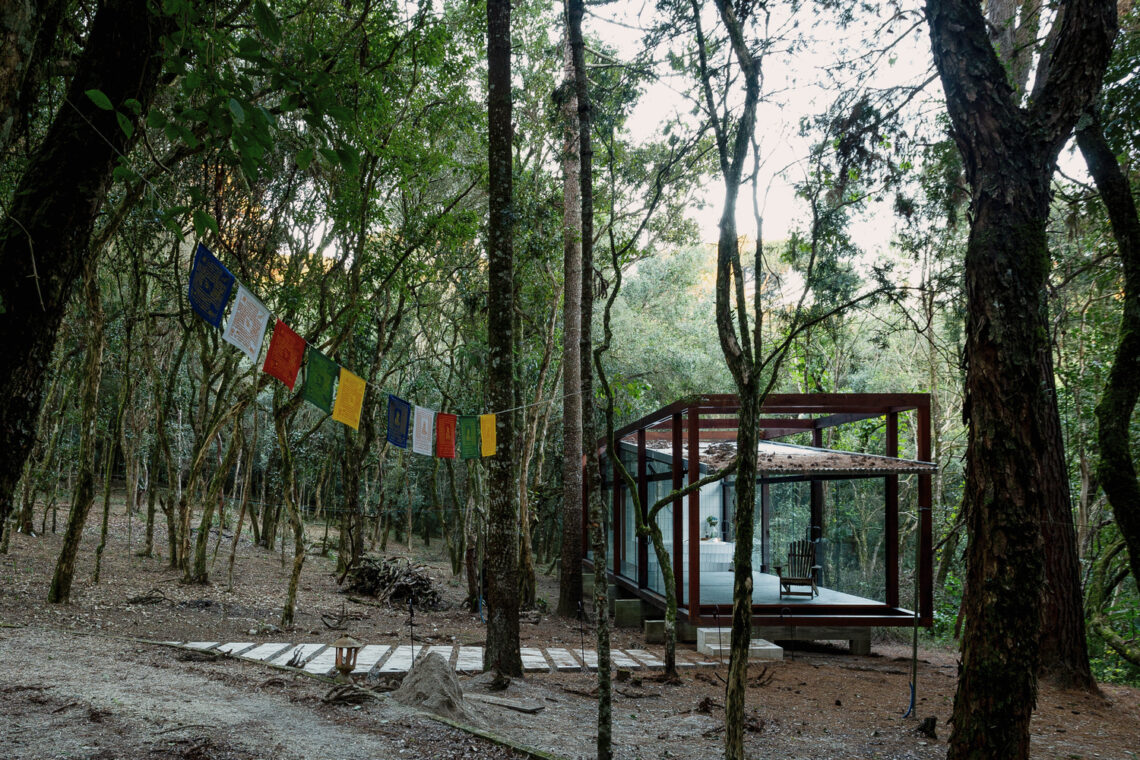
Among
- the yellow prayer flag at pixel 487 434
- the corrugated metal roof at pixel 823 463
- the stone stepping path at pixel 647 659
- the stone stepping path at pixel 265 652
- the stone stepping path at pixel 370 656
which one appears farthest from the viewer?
the corrugated metal roof at pixel 823 463

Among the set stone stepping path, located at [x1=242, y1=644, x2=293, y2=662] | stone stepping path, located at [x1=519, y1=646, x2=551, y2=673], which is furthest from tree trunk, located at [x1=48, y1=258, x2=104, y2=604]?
stone stepping path, located at [x1=519, y1=646, x2=551, y2=673]

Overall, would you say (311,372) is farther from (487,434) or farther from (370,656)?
(370,656)

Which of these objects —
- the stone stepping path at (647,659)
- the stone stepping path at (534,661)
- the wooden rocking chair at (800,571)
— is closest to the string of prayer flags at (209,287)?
the stone stepping path at (534,661)

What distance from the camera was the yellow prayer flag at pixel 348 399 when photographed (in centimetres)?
620

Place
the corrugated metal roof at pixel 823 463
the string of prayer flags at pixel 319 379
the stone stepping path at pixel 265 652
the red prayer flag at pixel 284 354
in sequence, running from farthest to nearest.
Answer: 1. the corrugated metal roof at pixel 823 463
2. the stone stepping path at pixel 265 652
3. the string of prayer flags at pixel 319 379
4. the red prayer flag at pixel 284 354

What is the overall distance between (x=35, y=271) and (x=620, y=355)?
17.1 m

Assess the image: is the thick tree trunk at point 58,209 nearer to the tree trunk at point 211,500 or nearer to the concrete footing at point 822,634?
the tree trunk at point 211,500

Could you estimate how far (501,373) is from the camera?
6473 millimetres

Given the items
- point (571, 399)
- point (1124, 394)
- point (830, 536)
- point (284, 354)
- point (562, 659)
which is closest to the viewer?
point (1124, 394)

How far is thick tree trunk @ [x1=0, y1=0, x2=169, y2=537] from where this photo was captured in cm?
237

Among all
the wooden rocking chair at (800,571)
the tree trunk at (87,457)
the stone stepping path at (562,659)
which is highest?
the tree trunk at (87,457)

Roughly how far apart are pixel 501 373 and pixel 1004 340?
390 centimetres

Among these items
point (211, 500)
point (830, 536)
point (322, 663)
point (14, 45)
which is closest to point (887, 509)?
point (830, 536)

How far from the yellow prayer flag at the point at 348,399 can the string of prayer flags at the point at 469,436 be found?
1.30 metres
